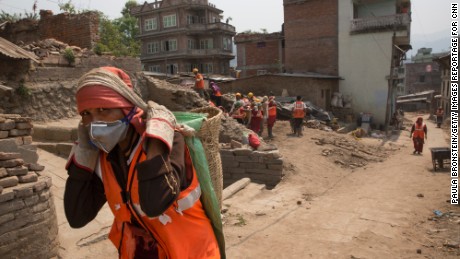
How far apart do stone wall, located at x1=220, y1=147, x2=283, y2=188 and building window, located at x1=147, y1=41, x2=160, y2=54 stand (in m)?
33.9

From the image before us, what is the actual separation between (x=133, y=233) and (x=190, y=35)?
3841 cm

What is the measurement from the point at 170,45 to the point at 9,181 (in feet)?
120

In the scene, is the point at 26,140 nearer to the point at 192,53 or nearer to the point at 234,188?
the point at 234,188

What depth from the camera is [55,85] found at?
7828 millimetres

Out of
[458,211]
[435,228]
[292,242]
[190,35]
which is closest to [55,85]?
[292,242]

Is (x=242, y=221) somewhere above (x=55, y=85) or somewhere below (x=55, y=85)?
below

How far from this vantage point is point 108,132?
1526 mm

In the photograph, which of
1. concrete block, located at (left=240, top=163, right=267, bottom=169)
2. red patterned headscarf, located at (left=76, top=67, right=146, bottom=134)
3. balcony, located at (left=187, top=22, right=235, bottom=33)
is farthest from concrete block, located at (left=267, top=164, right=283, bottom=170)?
balcony, located at (left=187, top=22, right=235, bottom=33)

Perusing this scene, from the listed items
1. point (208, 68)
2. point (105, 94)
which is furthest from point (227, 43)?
point (105, 94)

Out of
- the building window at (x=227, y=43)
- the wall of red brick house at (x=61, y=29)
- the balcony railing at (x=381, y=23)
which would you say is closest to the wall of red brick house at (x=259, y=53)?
the balcony railing at (x=381, y=23)

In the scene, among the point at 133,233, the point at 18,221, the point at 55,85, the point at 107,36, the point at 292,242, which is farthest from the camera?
the point at 107,36

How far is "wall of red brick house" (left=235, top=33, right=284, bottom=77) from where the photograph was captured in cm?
2923

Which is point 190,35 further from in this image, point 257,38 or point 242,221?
point 242,221

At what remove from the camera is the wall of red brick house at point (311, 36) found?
23.2 metres
